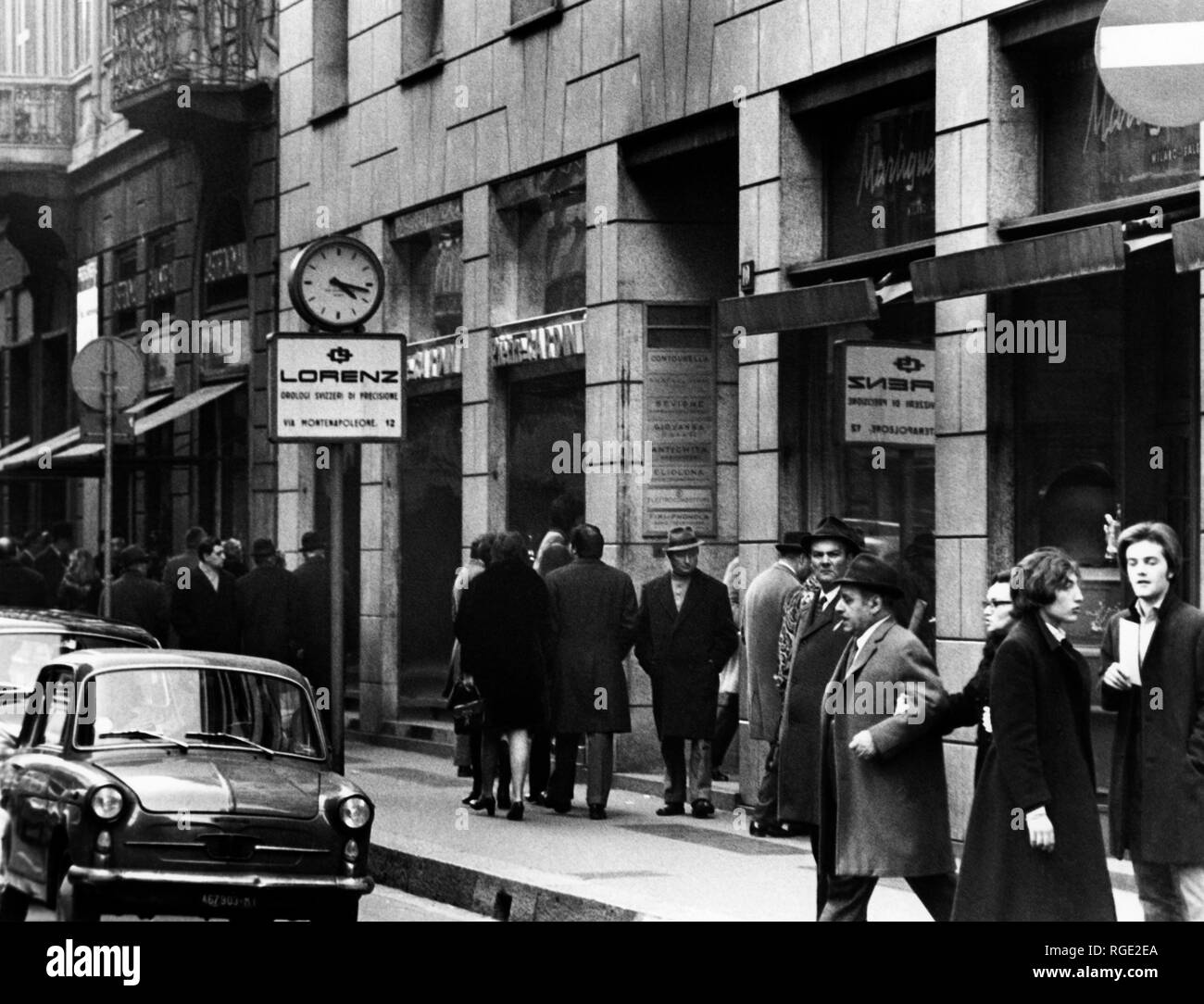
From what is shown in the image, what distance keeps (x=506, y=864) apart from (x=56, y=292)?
85.5ft

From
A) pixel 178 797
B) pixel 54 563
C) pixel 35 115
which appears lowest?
pixel 178 797

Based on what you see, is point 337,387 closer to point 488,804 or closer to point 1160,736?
point 488,804

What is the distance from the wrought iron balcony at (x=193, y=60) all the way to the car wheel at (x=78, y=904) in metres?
17.1

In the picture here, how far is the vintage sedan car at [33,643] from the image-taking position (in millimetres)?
12289

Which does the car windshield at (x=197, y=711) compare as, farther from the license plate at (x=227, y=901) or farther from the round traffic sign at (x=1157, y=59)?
the round traffic sign at (x=1157, y=59)

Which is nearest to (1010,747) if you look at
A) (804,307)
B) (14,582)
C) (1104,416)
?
(1104,416)

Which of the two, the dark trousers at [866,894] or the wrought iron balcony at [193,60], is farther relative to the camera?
the wrought iron balcony at [193,60]

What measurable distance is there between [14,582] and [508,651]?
28.3 feet

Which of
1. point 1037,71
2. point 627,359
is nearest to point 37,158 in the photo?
point 627,359

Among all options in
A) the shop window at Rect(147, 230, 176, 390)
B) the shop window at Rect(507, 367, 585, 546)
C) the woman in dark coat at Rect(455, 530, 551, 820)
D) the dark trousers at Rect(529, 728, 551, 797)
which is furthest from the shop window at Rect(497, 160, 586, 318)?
the shop window at Rect(147, 230, 176, 390)

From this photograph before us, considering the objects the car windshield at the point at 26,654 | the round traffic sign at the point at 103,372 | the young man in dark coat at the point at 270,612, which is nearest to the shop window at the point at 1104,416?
the car windshield at the point at 26,654

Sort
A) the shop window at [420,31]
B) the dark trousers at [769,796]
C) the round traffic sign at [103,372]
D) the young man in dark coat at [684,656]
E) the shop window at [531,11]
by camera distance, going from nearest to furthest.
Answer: the dark trousers at [769,796] < the young man in dark coat at [684,656] < the round traffic sign at [103,372] < the shop window at [531,11] < the shop window at [420,31]

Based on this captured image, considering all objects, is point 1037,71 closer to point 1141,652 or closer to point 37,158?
point 1141,652

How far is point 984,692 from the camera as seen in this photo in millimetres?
9344
